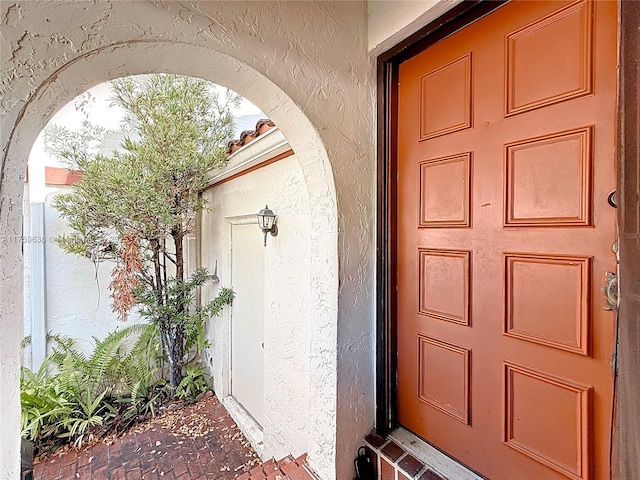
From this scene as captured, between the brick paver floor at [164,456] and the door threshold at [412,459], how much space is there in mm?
1657

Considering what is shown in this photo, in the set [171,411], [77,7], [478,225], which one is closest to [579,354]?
[478,225]

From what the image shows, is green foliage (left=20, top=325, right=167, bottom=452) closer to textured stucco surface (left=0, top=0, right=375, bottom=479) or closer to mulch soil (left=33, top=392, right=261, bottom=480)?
mulch soil (left=33, top=392, right=261, bottom=480)

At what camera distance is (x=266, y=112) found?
154 centimetres

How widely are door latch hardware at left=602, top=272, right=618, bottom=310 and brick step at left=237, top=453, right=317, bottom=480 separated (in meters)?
1.47

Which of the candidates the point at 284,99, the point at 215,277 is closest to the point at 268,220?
the point at 284,99

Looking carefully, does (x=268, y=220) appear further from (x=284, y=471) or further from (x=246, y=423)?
(x=246, y=423)

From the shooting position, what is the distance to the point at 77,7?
1.05 meters

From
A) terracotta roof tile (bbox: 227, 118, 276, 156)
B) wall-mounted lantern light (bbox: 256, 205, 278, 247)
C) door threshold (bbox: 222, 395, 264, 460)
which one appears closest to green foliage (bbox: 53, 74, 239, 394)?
terracotta roof tile (bbox: 227, 118, 276, 156)

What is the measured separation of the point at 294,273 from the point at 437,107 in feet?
4.97

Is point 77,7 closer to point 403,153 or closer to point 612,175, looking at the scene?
point 403,153

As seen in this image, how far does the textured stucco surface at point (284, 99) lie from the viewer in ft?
3.34

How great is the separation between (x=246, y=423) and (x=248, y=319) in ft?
3.58

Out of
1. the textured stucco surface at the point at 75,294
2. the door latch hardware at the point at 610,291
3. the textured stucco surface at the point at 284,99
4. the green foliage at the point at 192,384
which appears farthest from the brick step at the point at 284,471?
the textured stucco surface at the point at 75,294

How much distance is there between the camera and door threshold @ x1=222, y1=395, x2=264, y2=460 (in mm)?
3088
